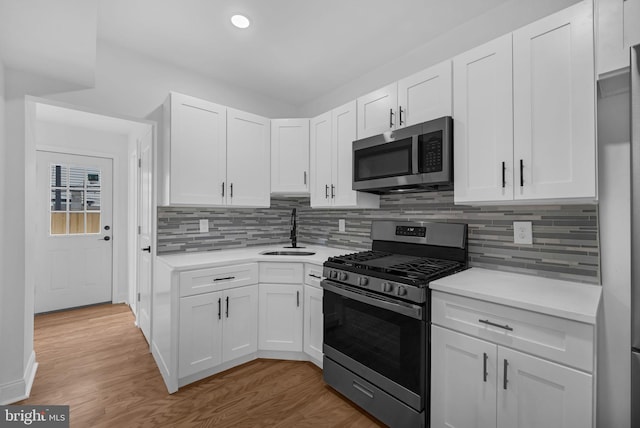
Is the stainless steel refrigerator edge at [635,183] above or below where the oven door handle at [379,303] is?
above

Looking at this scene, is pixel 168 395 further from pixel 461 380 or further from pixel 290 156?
pixel 290 156

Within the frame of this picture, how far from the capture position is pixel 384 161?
2.12 meters

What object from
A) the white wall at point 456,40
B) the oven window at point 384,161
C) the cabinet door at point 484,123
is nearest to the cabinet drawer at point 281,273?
the oven window at point 384,161

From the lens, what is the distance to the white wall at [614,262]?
1.31 m

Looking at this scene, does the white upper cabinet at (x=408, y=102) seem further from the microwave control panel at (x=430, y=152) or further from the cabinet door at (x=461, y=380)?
the cabinet door at (x=461, y=380)

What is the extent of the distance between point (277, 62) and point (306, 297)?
6.89 ft

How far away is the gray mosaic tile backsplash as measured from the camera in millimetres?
1593

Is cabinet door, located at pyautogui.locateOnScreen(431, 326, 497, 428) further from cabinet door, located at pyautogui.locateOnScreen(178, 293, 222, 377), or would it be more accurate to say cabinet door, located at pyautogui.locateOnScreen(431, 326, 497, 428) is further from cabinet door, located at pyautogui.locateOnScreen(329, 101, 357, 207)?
cabinet door, located at pyautogui.locateOnScreen(178, 293, 222, 377)

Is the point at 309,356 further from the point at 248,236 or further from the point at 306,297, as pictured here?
the point at 248,236

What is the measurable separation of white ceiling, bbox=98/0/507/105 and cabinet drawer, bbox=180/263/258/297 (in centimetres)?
180

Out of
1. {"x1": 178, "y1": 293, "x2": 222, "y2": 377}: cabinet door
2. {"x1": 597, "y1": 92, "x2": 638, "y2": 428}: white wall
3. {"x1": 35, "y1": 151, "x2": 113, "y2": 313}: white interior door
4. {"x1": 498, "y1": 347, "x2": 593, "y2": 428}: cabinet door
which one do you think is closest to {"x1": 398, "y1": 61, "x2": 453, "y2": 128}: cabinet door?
{"x1": 597, "y1": 92, "x2": 638, "y2": 428}: white wall

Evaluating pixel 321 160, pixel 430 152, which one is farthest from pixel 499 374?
pixel 321 160

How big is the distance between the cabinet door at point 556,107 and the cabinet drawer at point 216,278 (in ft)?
6.46

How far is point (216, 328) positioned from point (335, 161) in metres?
1.70
